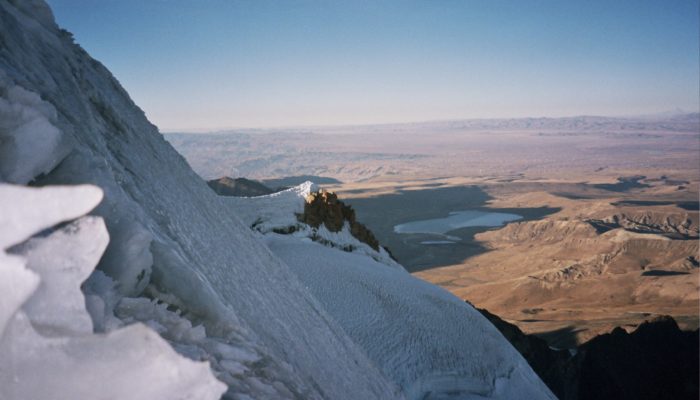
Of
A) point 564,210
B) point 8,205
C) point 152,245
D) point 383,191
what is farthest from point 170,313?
point 383,191

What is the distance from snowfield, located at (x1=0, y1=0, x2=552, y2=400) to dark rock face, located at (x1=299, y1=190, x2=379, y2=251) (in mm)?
12182

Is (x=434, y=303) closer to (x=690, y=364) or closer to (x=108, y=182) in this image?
(x=108, y=182)

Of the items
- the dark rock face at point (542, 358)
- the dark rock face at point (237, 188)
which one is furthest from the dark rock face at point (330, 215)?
the dark rock face at point (237, 188)

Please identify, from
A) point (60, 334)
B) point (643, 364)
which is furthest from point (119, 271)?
point (643, 364)

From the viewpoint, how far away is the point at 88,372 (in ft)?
4.83

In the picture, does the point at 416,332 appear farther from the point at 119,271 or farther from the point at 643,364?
the point at 643,364

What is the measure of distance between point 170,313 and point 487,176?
18816 cm

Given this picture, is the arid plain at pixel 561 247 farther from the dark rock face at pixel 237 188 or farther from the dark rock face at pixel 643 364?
the dark rock face at pixel 237 188

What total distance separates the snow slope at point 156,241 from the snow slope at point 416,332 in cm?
341

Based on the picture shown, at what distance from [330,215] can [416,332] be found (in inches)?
376

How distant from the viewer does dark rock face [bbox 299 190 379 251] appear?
60.4 ft

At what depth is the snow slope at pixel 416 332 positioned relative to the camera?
29.0 ft

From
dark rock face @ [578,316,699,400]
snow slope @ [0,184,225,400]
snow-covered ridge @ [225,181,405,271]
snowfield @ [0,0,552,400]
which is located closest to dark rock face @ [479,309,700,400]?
dark rock face @ [578,316,699,400]

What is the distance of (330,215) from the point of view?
62.7ft
